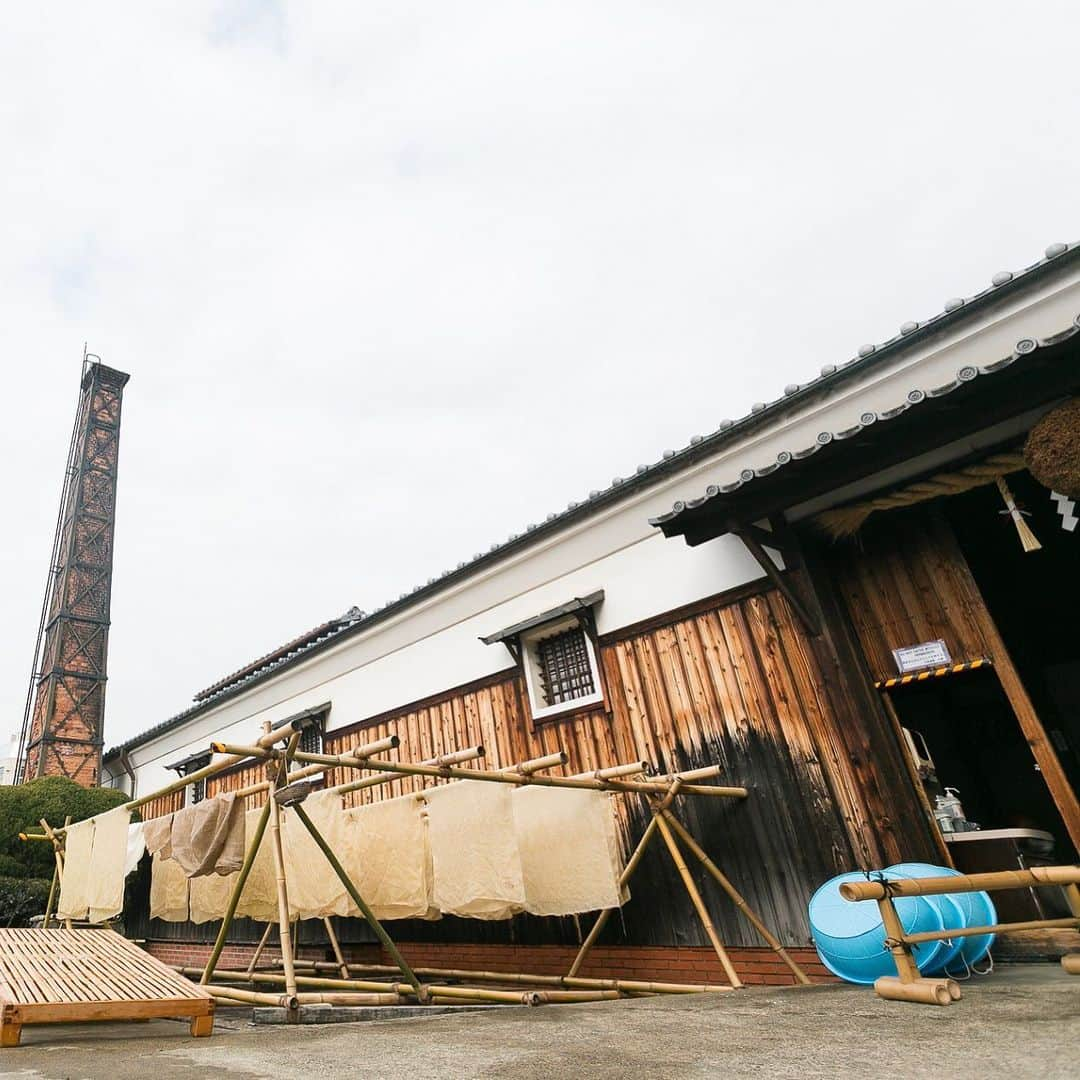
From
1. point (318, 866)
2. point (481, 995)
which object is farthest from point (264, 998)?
point (318, 866)

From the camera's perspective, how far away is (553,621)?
349 inches

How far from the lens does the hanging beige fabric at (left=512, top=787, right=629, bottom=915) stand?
652 centimetres

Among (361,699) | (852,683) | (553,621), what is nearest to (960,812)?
(852,683)

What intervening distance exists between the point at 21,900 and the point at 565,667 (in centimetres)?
1052

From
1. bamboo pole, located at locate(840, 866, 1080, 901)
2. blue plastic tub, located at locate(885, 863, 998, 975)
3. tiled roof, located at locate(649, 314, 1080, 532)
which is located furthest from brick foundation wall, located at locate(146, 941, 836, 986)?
tiled roof, located at locate(649, 314, 1080, 532)

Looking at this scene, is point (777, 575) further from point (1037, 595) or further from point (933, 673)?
point (1037, 595)

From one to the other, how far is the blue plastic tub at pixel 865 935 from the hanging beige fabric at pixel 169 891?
9.14 metres

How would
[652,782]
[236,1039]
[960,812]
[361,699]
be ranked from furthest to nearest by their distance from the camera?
[361,699], [652,782], [960,812], [236,1039]

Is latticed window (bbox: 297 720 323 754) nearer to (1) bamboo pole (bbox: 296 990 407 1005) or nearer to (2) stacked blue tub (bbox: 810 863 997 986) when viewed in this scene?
(1) bamboo pole (bbox: 296 990 407 1005)

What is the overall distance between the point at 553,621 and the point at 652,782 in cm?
270

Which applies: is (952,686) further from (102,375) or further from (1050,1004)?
(102,375)

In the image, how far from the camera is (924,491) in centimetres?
602

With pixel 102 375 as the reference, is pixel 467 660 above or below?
below

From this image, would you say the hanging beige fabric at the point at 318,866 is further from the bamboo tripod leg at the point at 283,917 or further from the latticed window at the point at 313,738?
the latticed window at the point at 313,738
